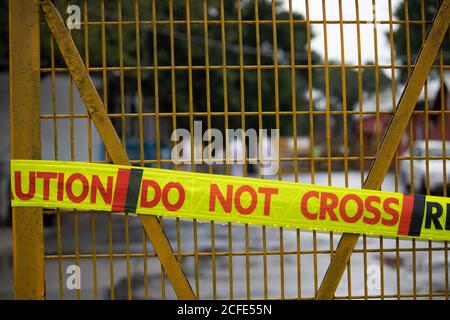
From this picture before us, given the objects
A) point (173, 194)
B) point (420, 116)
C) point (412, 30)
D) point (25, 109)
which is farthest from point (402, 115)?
point (420, 116)

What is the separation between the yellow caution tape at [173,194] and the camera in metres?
4.68

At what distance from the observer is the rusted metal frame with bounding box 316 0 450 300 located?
15.8 ft

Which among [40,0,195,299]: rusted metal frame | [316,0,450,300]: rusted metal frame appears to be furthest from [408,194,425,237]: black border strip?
[40,0,195,299]: rusted metal frame

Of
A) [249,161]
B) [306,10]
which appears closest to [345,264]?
[249,161]

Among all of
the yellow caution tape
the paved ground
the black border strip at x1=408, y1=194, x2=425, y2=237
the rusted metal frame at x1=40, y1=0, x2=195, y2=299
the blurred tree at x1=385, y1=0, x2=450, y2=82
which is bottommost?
the paved ground

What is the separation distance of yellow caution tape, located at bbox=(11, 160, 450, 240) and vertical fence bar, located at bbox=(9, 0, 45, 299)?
4.8 inches

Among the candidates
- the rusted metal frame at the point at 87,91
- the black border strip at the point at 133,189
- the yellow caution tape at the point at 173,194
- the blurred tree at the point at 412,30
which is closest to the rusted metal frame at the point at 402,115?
the blurred tree at the point at 412,30

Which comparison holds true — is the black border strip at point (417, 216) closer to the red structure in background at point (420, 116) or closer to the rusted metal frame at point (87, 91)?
the red structure in background at point (420, 116)

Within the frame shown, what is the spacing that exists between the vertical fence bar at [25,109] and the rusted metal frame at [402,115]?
2.21 m

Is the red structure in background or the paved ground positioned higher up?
the red structure in background

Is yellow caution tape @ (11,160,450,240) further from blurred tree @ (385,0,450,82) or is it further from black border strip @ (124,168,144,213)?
blurred tree @ (385,0,450,82)

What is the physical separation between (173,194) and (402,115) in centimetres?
178

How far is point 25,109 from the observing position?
4.69m
